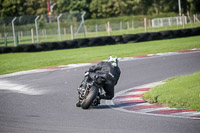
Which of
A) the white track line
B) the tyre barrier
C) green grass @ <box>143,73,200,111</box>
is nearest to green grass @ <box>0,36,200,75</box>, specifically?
the tyre barrier

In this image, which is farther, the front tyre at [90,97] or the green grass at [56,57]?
the green grass at [56,57]

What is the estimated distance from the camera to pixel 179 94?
9.34 meters

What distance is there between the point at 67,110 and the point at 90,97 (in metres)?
0.66

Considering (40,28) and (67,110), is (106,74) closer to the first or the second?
(67,110)

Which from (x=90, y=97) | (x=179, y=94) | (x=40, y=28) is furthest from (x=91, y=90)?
(x=40, y=28)

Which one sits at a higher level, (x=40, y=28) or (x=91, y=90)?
(x=40, y=28)

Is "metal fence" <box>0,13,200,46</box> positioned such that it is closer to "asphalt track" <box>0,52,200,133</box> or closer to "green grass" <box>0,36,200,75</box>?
"green grass" <box>0,36,200,75</box>

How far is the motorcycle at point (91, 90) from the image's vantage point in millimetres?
8383

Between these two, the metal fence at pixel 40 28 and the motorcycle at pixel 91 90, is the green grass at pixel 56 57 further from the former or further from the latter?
the motorcycle at pixel 91 90

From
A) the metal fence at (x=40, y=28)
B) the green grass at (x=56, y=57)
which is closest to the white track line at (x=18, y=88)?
the green grass at (x=56, y=57)

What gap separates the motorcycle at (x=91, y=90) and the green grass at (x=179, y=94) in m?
1.60

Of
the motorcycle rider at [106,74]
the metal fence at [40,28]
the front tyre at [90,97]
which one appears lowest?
the front tyre at [90,97]

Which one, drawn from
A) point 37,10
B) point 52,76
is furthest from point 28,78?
point 37,10

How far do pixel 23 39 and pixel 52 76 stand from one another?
16.2 metres
